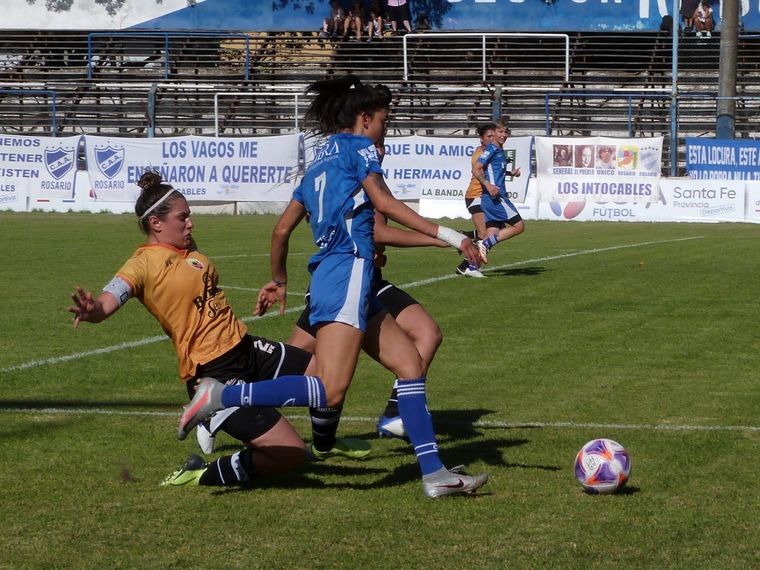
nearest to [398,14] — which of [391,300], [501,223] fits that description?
[501,223]

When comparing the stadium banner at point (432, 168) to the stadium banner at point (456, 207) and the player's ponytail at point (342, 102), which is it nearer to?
the stadium banner at point (456, 207)

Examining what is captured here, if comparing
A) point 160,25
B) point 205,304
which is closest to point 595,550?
point 205,304

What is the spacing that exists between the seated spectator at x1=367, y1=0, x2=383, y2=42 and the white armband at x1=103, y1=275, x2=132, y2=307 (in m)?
34.3

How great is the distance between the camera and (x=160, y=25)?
42.9 m

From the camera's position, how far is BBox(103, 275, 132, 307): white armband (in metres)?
5.75

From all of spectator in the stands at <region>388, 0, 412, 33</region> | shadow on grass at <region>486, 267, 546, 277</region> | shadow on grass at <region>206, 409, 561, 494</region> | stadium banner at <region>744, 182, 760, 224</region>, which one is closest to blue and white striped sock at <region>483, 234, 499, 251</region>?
shadow on grass at <region>486, 267, 546, 277</region>

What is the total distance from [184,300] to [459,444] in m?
1.96

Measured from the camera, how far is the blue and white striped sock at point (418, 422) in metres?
5.91

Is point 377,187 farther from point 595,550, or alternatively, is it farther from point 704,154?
point 704,154

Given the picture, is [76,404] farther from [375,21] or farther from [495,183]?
[375,21]

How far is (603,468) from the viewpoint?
5828 mm

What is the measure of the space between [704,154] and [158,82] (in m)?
17.2

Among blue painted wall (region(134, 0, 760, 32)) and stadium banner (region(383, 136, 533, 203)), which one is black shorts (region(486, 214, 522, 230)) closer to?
stadium banner (region(383, 136, 533, 203))

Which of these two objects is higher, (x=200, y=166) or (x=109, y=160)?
(x=109, y=160)
